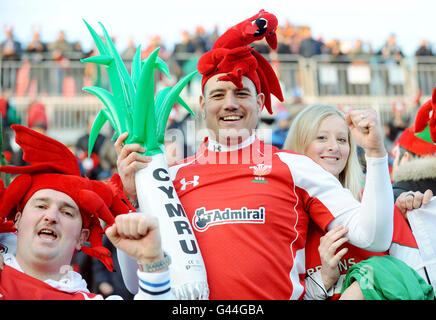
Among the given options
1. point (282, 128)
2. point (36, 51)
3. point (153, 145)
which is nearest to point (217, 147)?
point (153, 145)

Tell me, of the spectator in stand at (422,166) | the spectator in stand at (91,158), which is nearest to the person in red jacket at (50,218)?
the spectator in stand at (422,166)

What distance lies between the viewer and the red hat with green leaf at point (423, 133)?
2846 millimetres

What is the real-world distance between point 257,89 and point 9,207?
1366 mm

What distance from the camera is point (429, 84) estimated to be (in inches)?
456

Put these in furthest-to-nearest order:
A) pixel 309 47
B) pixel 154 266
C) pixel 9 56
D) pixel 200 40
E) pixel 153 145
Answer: pixel 309 47
pixel 200 40
pixel 9 56
pixel 153 145
pixel 154 266

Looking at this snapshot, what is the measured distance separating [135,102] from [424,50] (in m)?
10.3

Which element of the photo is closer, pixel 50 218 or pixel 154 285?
pixel 154 285

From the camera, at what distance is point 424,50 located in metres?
11.6

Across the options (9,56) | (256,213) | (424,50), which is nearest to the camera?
(256,213)

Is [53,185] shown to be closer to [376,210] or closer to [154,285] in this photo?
[154,285]

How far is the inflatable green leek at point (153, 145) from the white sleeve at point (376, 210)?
28.3 inches

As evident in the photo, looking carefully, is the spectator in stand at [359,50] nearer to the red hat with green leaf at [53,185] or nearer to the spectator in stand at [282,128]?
the spectator in stand at [282,128]

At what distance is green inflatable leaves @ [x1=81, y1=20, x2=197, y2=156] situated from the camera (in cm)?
269
